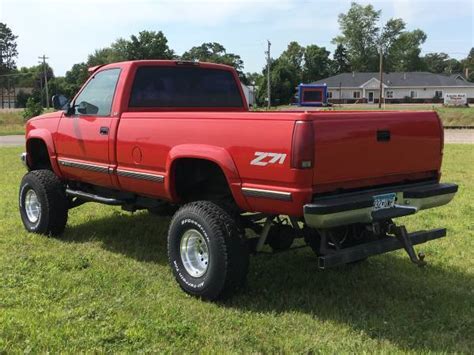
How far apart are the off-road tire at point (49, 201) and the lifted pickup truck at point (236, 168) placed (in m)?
0.26

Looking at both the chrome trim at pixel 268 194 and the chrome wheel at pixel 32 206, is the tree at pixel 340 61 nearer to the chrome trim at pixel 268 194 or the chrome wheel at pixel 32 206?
the chrome wheel at pixel 32 206

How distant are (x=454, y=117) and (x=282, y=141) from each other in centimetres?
3798

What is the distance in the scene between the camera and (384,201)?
4.20 m

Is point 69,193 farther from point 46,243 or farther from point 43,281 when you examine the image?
point 43,281

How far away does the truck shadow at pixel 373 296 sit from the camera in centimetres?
388

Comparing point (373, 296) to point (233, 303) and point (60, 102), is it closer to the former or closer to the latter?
point (233, 303)

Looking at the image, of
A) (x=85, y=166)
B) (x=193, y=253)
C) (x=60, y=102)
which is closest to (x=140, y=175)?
(x=193, y=253)

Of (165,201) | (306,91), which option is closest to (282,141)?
(165,201)

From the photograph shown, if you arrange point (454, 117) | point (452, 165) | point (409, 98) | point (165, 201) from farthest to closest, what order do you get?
point (409, 98) → point (454, 117) → point (452, 165) → point (165, 201)

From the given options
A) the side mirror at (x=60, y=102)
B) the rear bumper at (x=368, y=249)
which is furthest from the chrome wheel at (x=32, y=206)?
the rear bumper at (x=368, y=249)

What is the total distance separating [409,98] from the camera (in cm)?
8775

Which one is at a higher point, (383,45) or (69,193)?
(383,45)

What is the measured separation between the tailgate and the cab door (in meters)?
2.35

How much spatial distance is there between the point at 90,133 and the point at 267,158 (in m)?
2.47
